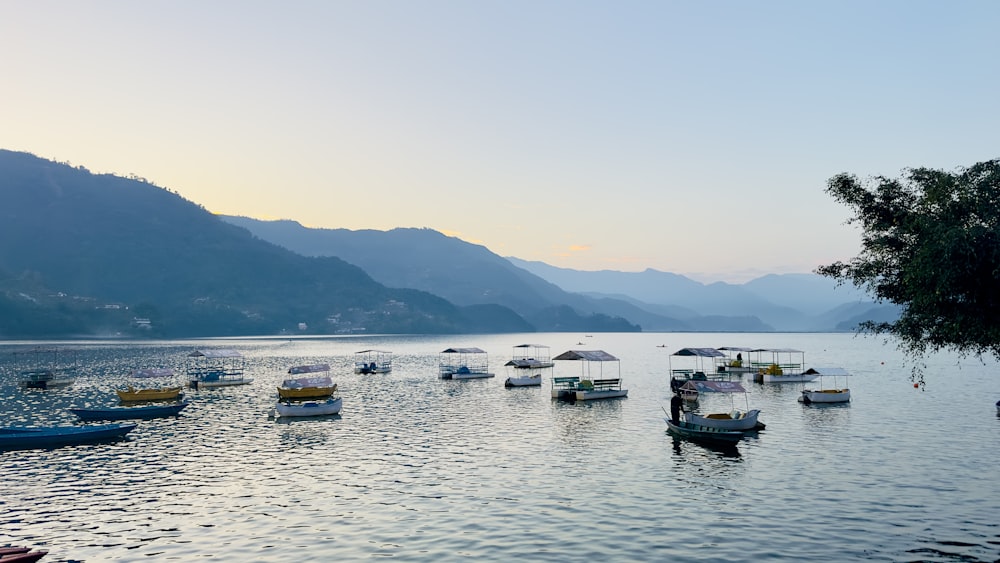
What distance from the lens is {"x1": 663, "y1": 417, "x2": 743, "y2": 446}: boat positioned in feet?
159

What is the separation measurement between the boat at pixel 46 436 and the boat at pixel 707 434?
46854mm

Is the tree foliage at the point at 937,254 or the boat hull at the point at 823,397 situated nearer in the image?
the tree foliage at the point at 937,254

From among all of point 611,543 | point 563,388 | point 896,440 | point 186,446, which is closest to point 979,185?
point 611,543

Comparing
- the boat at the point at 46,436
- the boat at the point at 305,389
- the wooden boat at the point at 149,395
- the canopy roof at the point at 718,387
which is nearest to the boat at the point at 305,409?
the boat at the point at 305,389

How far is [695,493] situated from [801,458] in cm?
1397

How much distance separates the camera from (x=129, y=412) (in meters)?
64.6

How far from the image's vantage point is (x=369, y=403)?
8069cm

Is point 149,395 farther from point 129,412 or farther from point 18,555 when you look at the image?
point 18,555

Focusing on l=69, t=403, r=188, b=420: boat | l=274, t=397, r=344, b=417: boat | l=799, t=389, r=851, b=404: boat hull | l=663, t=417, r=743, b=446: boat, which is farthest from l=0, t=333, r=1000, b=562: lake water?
l=799, t=389, r=851, b=404: boat hull

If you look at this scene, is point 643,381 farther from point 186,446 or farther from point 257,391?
point 186,446

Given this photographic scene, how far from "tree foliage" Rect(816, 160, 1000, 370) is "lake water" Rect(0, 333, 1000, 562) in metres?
9.17

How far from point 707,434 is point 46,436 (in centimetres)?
5142

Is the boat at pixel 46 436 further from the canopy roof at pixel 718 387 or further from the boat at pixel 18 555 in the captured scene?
the canopy roof at pixel 718 387

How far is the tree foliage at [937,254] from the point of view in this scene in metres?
27.6
